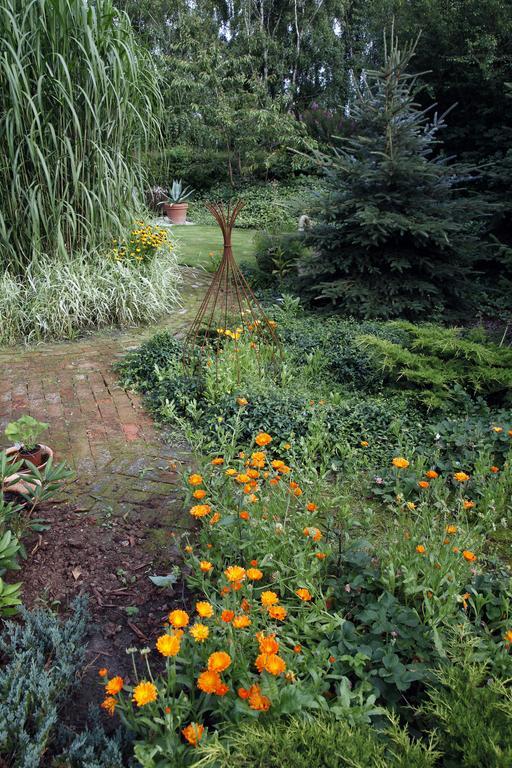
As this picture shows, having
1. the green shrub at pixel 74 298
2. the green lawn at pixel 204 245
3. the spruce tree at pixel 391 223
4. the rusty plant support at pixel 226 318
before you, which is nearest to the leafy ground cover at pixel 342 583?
the rusty plant support at pixel 226 318

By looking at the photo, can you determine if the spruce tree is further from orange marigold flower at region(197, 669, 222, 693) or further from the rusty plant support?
orange marigold flower at region(197, 669, 222, 693)

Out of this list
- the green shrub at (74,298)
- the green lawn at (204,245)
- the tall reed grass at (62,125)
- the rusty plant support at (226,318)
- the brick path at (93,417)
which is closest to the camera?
the brick path at (93,417)

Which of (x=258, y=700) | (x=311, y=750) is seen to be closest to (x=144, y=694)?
(x=258, y=700)

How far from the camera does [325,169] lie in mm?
5242

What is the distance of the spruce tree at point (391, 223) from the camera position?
4715 mm

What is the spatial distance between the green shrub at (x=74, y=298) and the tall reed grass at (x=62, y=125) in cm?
12

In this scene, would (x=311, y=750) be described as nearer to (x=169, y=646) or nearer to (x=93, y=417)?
(x=169, y=646)

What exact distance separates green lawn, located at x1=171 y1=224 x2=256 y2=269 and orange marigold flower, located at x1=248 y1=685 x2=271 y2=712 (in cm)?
520

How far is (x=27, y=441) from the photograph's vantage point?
2.40 m

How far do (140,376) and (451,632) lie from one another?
2613mm

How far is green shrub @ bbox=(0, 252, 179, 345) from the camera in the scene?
4281 mm

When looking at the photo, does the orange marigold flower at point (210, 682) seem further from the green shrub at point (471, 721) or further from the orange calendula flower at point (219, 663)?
the green shrub at point (471, 721)

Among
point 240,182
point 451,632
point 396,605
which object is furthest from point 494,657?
point 240,182

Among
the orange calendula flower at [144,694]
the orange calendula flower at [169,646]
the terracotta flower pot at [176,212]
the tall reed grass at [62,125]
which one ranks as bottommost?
the orange calendula flower at [144,694]
